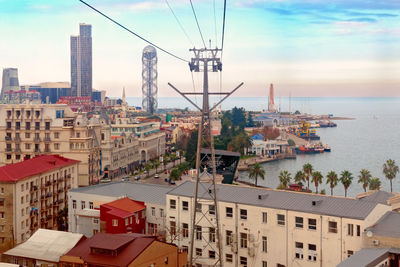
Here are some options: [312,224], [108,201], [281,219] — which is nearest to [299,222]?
[312,224]

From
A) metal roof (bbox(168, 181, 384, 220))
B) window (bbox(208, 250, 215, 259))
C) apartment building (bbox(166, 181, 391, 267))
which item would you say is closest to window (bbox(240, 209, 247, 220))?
apartment building (bbox(166, 181, 391, 267))

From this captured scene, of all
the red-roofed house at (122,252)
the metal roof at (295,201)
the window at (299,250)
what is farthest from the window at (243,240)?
the red-roofed house at (122,252)

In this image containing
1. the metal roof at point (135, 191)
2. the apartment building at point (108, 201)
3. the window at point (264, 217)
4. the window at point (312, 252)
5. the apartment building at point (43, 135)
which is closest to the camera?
the window at point (312, 252)

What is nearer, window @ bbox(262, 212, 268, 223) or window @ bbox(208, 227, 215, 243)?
window @ bbox(262, 212, 268, 223)

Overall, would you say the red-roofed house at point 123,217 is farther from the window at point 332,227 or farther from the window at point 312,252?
the window at point 332,227

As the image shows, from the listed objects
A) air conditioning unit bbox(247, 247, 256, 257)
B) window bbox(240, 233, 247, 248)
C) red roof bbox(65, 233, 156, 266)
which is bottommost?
air conditioning unit bbox(247, 247, 256, 257)

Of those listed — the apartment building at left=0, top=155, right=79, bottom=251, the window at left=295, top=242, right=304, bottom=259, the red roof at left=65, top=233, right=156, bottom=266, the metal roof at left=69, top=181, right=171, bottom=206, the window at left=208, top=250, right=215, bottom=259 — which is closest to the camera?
the red roof at left=65, top=233, right=156, bottom=266

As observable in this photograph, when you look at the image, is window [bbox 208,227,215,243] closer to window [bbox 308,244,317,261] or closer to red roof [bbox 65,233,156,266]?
red roof [bbox 65,233,156,266]

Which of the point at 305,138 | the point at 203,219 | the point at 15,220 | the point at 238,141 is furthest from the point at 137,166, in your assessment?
the point at 305,138
